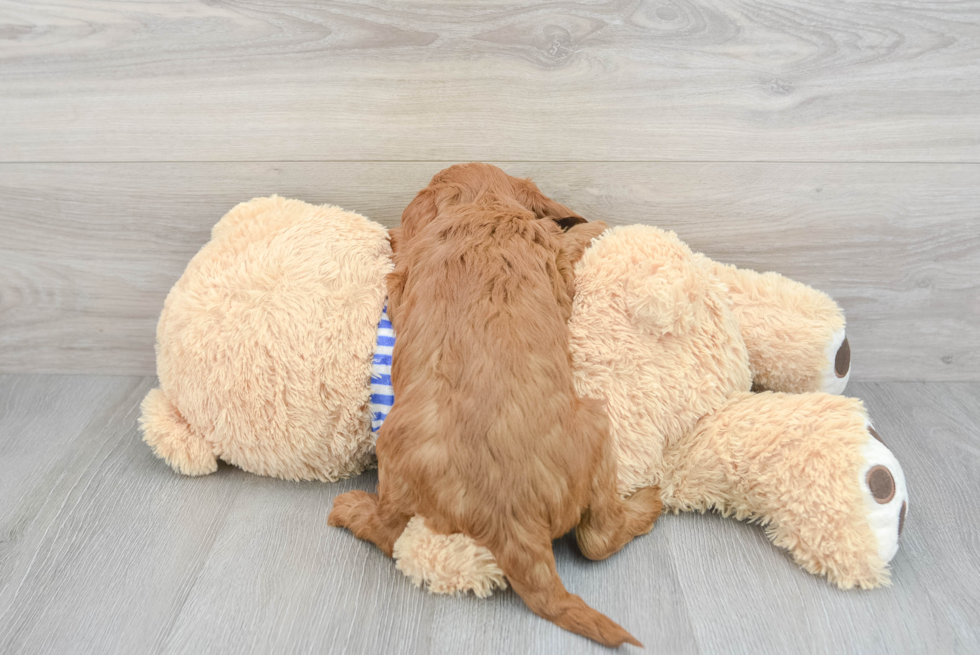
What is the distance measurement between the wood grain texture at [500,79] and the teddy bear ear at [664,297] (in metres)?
0.28

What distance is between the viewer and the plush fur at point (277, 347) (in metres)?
0.84

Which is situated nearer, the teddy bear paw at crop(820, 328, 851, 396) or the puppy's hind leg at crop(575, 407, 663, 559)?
the puppy's hind leg at crop(575, 407, 663, 559)

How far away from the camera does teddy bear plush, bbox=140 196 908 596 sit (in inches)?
29.3

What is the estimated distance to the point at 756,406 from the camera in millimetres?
825

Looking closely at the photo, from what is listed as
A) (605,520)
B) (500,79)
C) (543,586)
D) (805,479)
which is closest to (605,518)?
(605,520)

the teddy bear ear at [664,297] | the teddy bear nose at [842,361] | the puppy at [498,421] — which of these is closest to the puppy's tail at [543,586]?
the puppy at [498,421]

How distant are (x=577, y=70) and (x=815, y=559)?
26.7 inches

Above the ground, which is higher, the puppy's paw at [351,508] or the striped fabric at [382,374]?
the striped fabric at [382,374]

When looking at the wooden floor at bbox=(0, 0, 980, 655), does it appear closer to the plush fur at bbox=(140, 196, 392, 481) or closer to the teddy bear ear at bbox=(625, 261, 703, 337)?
the plush fur at bbox=(140, 196, 392, 481)

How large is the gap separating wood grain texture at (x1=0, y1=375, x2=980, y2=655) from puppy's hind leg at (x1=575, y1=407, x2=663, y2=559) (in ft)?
0.09

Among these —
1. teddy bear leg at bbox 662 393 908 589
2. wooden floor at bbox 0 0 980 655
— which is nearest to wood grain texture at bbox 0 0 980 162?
wooden floor at bbox 0 0 980 655

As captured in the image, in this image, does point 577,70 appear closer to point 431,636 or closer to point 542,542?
point 542,542

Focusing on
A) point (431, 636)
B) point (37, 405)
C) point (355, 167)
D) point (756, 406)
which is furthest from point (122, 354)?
point (756, 406)

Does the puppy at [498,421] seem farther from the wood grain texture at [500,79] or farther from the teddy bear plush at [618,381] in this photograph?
the wood grain texture at [500,79]
